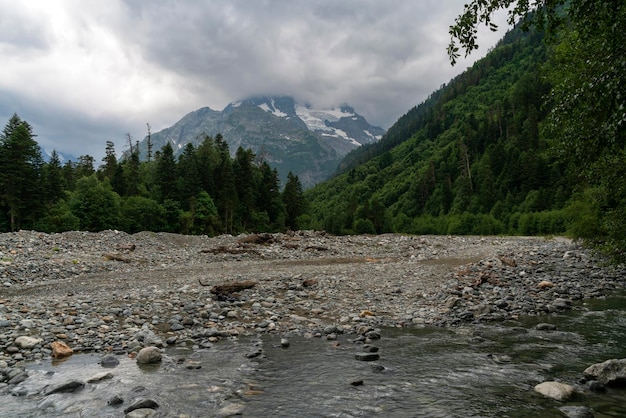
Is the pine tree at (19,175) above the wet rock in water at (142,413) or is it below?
above

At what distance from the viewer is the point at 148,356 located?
27.9 ft

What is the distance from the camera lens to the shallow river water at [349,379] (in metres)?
6.36

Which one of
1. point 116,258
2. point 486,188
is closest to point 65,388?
point 116,258

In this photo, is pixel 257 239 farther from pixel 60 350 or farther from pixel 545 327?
pixel 545 327

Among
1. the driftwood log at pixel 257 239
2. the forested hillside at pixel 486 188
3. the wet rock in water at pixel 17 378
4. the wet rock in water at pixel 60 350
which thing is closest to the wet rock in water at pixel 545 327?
the wet rock in water at pixel 60 350

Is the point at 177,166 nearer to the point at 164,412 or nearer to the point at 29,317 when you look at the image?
the point at 29,317

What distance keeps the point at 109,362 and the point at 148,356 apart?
0.83 metres

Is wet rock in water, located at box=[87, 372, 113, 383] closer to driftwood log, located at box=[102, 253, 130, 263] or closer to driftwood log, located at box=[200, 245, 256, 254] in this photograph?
driftwood log, located at box=[102, 253, 130, 263]

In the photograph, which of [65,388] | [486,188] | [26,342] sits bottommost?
[65,388]

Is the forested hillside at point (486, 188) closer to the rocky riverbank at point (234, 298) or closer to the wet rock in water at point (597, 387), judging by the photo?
the rocky riverbank at point (234, 298)

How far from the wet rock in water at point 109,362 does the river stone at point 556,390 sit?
874cm

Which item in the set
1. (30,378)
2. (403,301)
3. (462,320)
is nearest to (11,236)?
(30,378)

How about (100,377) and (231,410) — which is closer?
(231,410)

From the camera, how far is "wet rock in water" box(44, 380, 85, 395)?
6828 mm
